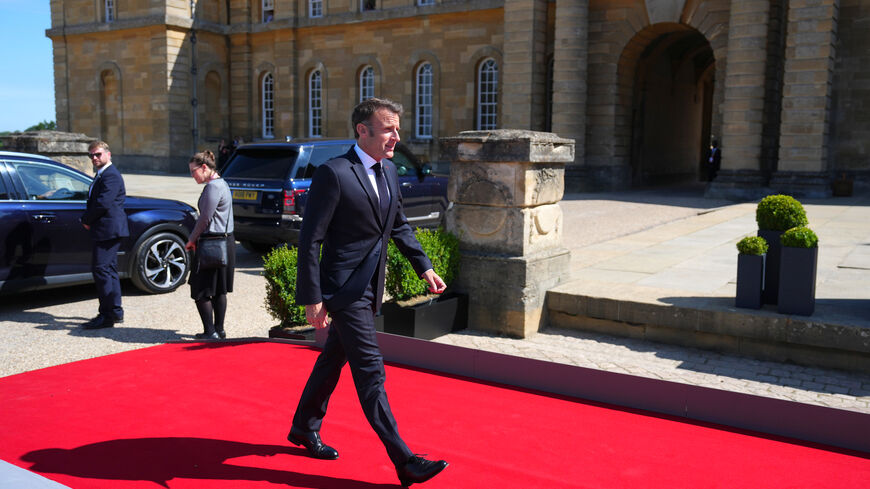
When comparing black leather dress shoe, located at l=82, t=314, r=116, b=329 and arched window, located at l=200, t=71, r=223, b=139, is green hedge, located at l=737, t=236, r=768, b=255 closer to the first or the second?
black leather dress shoe, located at l=82, t=314, r=116, b=329

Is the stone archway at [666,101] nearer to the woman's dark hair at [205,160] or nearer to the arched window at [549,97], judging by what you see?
the arched window at [549,97]

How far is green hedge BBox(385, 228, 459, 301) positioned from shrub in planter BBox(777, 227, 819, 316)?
295 cm

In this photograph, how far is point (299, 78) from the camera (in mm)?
33812

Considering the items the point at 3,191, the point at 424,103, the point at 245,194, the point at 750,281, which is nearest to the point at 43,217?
the point at 3,191

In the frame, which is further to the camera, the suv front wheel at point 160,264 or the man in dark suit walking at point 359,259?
the suv front wheel at point 160,264

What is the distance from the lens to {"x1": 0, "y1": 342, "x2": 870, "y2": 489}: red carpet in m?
3.79

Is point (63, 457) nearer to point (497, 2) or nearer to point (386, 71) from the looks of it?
point (497, 2)

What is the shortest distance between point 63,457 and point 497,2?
83.3 ft

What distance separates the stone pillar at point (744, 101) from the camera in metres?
19.8

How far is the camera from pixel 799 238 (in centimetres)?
627

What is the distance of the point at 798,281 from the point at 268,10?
32790 millimetres

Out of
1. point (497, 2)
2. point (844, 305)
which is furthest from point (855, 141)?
point (844, 305)

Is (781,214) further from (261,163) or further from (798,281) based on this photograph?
(261,163)

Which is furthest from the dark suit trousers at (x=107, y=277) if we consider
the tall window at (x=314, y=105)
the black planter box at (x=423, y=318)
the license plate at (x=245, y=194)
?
the tall window at (x=314, y=105)
